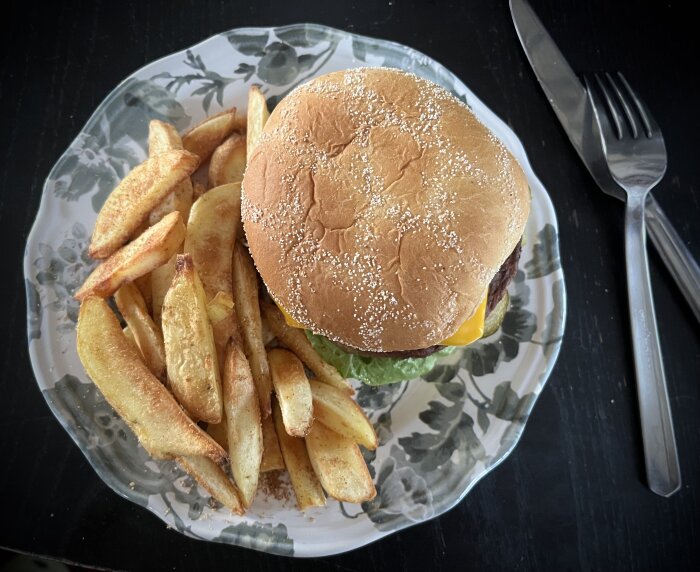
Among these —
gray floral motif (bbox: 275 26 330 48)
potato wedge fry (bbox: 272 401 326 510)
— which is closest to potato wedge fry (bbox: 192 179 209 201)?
gray floral motif (bbox: 275 26 330 48)

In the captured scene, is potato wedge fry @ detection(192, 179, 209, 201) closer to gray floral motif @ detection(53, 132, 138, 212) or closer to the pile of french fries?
the pile of french fries

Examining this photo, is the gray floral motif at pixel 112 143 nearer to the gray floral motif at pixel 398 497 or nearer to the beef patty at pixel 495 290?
the beef patty at pixel 495 290

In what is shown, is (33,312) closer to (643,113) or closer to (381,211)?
(381,211)

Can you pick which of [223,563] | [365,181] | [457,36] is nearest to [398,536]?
[223,563]

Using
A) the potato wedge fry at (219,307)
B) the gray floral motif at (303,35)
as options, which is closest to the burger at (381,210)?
the potato wedge fry at (219,307)

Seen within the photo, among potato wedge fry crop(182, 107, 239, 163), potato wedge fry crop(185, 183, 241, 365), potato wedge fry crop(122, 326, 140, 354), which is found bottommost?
potato wedge fry crop(122, 326, 140, 354)

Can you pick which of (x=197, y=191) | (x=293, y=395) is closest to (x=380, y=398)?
(x=293, y=395)
